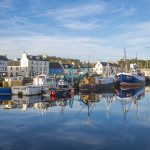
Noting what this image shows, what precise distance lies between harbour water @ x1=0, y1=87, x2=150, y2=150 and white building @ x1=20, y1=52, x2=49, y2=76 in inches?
3466

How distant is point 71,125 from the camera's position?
32688 millimetres

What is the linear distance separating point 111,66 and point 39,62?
4338 centimetres

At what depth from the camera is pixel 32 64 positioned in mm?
134875

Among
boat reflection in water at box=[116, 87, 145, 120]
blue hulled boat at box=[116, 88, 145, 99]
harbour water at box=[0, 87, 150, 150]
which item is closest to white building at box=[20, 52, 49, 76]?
blue hulled boat at box=[116, 88, 145, 99]

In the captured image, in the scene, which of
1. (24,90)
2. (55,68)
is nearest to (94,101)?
(24,90)

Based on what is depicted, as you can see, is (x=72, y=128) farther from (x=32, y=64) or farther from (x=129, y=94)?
(x=32, y=64)

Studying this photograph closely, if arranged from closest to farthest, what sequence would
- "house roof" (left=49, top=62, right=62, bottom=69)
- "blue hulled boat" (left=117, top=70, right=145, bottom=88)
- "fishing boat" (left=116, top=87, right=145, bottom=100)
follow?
"fishing boat" (left=116, top=87, right=145, bottom=100), "blue hulled boat" (left=117, top=70, right=145, bottom=88), "house roof" (left=49, top=62, right=62, bottom=69)

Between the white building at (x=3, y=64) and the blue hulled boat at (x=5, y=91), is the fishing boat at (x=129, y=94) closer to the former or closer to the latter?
the blue hulled boat at (x=5, y=91)

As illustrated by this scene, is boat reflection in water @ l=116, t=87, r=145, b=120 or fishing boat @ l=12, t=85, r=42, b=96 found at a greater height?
fishing boat @ l=12, t=85, r=42, b=96

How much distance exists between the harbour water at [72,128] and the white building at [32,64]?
88044 millimetres

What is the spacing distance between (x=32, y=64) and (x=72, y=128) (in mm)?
105574

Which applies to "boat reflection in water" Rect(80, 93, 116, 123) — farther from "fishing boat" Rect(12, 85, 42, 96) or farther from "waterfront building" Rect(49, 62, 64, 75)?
"waterfront building" Rect(49, 62, 64, 75)

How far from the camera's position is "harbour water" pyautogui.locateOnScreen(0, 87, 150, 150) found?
24422 mm

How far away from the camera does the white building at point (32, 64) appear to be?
13300 centimetres
